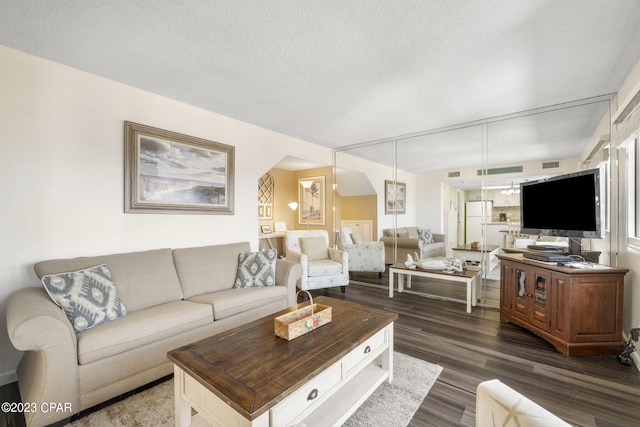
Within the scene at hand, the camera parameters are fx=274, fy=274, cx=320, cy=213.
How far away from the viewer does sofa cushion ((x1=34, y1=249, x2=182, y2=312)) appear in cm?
213

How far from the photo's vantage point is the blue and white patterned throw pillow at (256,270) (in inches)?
118

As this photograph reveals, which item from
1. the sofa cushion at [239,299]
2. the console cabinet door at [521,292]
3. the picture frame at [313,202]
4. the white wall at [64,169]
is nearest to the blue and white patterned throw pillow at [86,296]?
the white wall at [64,169]

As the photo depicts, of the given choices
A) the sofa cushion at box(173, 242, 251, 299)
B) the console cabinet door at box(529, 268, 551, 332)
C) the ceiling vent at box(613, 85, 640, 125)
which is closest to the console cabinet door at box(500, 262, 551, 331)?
the console cabinet door at box(529, 268, 551, 332)

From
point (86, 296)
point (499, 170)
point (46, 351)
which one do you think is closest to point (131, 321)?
point (86, 296)

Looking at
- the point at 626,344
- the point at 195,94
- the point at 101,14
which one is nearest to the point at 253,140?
the point at 195,94

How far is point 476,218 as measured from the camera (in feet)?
12.7

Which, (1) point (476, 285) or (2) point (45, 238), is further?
(1) point (476, 285)

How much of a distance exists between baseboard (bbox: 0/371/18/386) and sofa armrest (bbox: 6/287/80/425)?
56cm

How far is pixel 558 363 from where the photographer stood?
2.23 m

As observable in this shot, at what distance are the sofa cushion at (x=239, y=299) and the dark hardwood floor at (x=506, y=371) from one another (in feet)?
4.34

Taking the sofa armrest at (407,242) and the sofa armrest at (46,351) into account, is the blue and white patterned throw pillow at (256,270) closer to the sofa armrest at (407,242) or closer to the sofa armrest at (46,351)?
the sofa armrest at (46,351)

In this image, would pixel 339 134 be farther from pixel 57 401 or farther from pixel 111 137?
pixel 57 401

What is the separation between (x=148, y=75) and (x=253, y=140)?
1.54 m
